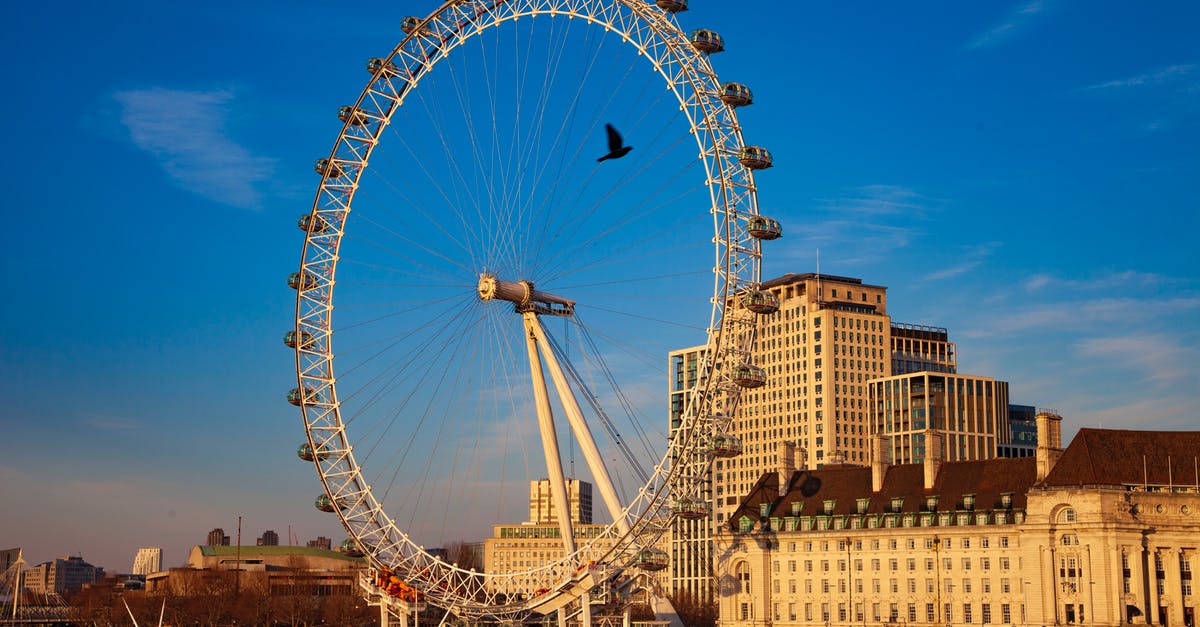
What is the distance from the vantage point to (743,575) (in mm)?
143625

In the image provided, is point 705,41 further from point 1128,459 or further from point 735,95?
point 1128,459

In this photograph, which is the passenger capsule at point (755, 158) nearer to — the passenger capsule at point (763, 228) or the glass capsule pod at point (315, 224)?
the passenger capsule at point (763, 228)

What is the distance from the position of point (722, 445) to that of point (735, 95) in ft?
78.5

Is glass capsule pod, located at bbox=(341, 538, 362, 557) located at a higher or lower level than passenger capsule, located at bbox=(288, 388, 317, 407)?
lower

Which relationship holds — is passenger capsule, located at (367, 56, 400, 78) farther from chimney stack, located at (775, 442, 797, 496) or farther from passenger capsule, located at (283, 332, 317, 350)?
chimney stack, located at (775, 442, 797, 496)

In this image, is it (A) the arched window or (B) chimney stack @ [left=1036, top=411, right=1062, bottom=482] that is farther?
(A) the arched window

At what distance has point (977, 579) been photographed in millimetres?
124938

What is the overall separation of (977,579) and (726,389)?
127 ft

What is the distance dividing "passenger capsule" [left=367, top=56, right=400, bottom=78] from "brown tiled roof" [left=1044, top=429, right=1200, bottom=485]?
206 feet

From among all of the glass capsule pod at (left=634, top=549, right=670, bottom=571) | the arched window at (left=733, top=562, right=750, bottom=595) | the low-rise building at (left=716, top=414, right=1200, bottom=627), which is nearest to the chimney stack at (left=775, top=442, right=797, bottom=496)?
the low-rise building at (left=716, top=414, right=1200, bottom=627)

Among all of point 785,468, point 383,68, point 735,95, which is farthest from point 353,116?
point 785,468

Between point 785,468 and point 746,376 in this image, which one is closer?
point 746,376

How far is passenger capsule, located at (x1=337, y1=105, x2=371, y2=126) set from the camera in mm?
110938

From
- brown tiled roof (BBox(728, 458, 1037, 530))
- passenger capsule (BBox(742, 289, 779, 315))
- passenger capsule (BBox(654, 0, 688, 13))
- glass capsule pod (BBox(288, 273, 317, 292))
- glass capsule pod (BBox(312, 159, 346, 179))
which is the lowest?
brown tiled roof (BBox(728, 458, 1037, 530))
